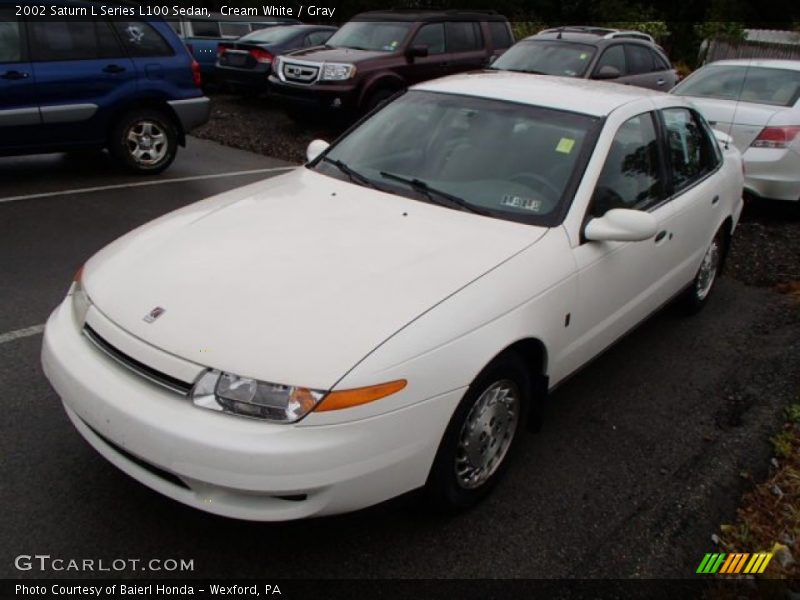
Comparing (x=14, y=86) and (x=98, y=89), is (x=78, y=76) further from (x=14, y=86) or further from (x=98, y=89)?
(x=14, y=86)

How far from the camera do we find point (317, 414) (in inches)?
88.7

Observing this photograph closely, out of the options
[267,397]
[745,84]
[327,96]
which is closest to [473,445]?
[267,397]

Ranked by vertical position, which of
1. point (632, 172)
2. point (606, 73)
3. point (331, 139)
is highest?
point (632, 172)

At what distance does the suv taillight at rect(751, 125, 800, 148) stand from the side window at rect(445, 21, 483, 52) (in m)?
5.59

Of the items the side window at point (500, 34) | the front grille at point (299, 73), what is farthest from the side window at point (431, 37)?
the front grille at point (299, 73)

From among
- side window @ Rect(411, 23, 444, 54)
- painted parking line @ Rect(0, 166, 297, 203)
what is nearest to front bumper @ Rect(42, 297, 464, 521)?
painted parking line @ Rect(0, 166, 297, 203)

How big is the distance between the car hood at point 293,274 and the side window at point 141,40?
16.4ft

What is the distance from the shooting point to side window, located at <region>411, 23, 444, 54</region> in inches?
425

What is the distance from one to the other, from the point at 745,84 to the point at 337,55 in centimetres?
561

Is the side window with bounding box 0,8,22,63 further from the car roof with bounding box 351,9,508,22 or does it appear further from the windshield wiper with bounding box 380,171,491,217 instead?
the car roof with bounding box 351,9,508,22

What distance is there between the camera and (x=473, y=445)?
9.24ft

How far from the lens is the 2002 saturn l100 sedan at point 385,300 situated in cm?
229

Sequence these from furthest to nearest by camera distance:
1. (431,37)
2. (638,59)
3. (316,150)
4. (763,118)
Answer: (431,37), (638,59), (763,118), (316,150)

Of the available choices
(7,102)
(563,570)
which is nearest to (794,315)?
(563,570)
